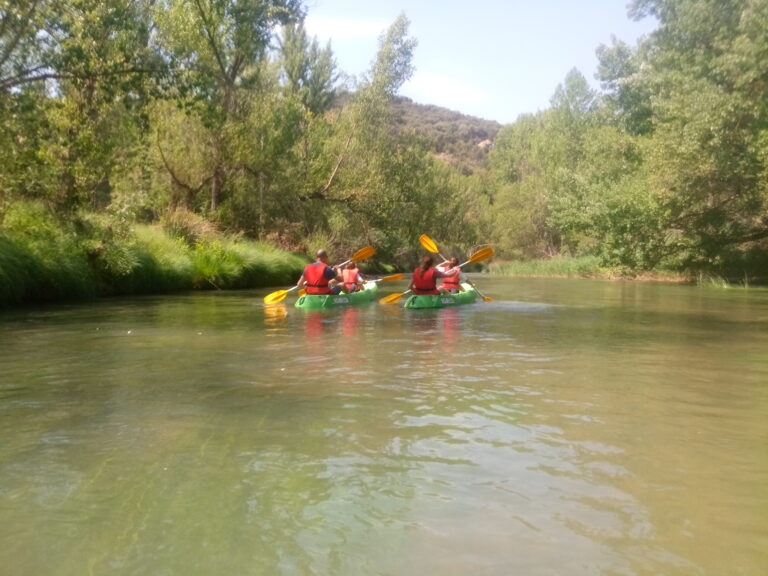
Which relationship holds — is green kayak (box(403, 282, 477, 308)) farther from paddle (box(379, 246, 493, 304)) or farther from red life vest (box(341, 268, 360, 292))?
red life vest (box(341, 268, 360, 292))

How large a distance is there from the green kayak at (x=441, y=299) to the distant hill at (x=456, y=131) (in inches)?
2810

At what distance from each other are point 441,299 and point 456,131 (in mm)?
105628

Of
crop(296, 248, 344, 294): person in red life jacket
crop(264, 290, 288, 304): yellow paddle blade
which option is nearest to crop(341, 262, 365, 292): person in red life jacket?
crop(264, 290, 288, 304): yellow paddle blade

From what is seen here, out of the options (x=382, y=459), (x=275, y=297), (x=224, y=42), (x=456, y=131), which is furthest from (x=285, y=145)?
(x=456, y=131)

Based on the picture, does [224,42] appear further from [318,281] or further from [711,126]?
[711,126]

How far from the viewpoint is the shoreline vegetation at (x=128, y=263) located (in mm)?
12930

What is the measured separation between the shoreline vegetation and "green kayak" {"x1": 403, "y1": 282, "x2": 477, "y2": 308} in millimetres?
6344

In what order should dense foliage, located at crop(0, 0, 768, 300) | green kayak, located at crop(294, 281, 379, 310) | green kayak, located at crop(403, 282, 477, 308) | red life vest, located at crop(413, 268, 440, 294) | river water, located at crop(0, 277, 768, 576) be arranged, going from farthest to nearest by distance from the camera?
1. red life vest, located at crop(413, 268, 440, 294)
2. green kayak, located at crop(403, 282, 477, 308)
3. green kayak, located at crop(294, 281, 379, 310)
4. dense foliage, located at crop(0, 0, 768, 300)
5. river water, located at crop(0, 277, 768, 576)

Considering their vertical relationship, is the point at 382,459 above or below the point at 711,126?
below

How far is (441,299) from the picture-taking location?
13562mm

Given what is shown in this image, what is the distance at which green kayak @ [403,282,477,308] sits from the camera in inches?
514

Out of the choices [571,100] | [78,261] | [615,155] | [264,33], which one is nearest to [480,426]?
[78,261]

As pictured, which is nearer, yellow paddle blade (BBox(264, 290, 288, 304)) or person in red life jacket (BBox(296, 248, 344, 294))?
person in red life jacket (BBox(296, 248, 344, 294))

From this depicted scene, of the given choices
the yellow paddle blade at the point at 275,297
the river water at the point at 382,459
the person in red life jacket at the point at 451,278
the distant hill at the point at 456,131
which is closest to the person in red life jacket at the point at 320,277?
the yellow paddle blade at the point at 275,297
